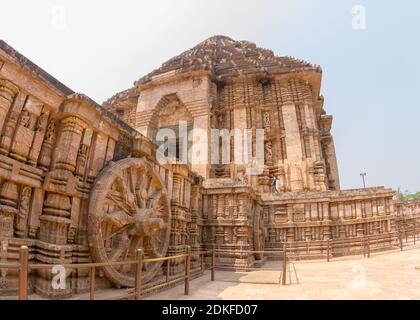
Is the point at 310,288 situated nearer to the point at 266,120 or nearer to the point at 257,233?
the point at 257,233

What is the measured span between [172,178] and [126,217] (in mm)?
2458

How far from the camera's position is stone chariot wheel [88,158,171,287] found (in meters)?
4.52

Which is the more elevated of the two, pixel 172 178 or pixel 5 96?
pixel 5 96

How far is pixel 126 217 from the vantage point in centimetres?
505

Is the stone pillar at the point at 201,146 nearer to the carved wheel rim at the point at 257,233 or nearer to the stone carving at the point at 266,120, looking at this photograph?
the stone carving at the point at 266,120

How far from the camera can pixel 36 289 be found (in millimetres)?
3834

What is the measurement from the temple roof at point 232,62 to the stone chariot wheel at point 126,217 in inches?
649

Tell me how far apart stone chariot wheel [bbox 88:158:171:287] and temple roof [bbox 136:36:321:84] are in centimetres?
1650

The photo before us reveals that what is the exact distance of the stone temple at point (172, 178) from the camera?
3.93 m

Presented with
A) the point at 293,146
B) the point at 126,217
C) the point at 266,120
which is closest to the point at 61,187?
the point at 126,217

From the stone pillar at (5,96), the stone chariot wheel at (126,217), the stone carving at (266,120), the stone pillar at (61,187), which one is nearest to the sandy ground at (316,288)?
the stone chariot wheel at (126,217)

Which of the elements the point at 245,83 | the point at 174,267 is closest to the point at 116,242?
the point at 174,267
